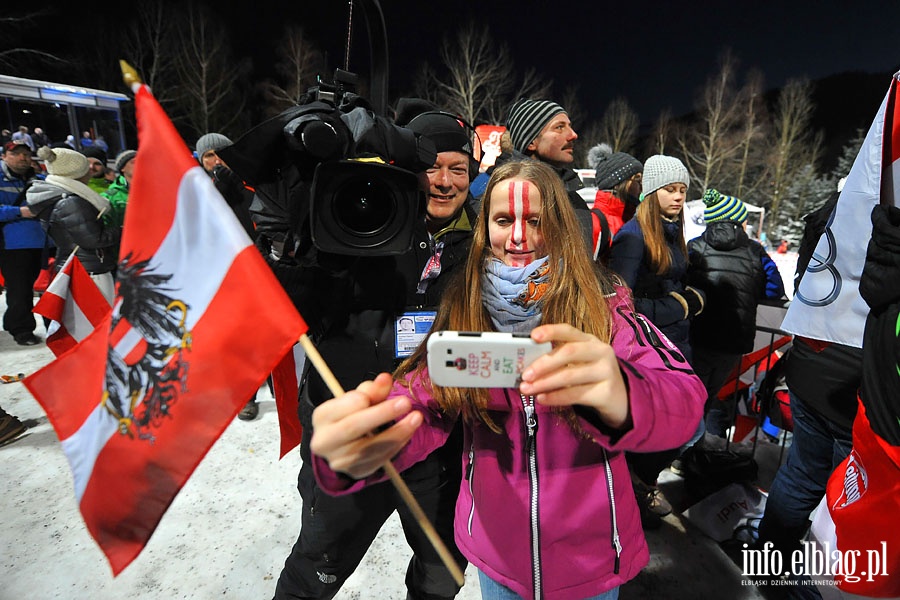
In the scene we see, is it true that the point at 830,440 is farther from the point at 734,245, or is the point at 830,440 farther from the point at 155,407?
the point at 155,407

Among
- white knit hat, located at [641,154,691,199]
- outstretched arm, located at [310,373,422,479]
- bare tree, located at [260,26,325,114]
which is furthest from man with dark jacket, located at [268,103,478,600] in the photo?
bare tree, located at [260,26,325,114]

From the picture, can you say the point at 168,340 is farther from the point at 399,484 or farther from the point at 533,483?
the point at 533,483

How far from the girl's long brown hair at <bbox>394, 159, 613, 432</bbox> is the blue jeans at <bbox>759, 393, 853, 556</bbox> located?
1.41m

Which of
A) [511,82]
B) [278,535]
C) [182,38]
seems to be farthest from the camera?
[511,82]

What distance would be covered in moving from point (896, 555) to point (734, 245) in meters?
2.16

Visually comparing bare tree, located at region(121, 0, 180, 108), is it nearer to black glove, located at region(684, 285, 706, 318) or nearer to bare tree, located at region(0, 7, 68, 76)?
bare tree, located at region(0, 7, 68, 76)

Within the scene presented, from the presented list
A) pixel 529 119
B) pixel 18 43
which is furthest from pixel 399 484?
pixel 18 43

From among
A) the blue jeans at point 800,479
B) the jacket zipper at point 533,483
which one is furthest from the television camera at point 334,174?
the blue jeans at point 800,479

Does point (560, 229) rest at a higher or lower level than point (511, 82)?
lower

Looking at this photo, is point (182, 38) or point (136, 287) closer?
point (136, 287)

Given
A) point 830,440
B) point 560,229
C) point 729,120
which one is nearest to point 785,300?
point 830,440

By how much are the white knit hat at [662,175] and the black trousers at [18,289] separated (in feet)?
20.1

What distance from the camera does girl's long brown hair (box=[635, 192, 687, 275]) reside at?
2.62 meters

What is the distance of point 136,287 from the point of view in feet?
3.37
